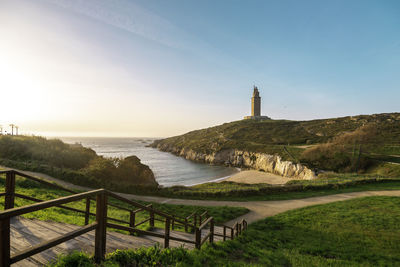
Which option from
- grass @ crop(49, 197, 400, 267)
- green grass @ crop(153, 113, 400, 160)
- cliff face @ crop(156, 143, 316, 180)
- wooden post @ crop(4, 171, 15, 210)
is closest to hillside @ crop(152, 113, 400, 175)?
green grass @ crop(153, 113, 400, 160)

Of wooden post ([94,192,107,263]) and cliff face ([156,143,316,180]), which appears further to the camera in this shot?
cliff face ([156,143,316,180])

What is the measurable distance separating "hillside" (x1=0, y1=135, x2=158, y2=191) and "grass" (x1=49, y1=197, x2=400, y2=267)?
58.6ft

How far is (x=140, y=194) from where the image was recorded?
21875 millimetres

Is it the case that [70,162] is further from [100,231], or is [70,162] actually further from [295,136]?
[295,136]

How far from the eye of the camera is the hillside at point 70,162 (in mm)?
24578

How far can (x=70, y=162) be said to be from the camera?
1192 inches

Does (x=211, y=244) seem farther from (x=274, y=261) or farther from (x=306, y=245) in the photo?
(x=306, y=245)

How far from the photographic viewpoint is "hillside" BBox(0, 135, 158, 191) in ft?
80.6

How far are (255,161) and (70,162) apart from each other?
5043 centimetres

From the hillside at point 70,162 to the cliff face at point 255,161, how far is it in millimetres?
32339

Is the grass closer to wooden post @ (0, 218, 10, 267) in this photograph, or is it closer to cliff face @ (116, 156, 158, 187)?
wooden post @ (0, 218, 10, 267)

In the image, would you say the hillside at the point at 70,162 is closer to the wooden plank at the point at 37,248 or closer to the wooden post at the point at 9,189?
the wooden post at the point at 9,189

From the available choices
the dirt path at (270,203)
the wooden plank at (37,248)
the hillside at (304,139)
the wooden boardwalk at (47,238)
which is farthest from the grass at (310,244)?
the hillside at (304,139)

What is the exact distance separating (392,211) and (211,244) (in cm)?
1479
